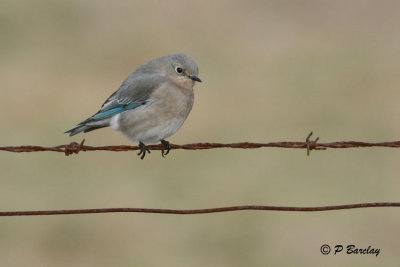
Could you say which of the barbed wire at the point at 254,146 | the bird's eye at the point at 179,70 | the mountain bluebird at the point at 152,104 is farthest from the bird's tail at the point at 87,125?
the barbed wire at the point at 254,146

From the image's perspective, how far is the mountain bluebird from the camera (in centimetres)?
1023

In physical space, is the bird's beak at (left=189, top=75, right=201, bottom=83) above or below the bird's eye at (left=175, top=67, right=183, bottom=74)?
below

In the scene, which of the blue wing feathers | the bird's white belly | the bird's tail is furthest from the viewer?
the blue wing feathers

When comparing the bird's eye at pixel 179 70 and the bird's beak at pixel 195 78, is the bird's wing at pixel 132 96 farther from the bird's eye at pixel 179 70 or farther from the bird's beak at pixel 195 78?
the bird's beak at pixel 195 78

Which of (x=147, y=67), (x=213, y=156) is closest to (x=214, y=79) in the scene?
(x=213, y=156)

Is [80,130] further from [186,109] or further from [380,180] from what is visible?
[380,180]

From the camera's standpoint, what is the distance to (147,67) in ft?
35.3

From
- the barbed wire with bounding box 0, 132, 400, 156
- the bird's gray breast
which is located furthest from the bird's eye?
the barbed wire with bounding box 0, 132, 400, 156

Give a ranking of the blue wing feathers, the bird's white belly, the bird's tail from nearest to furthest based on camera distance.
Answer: the bird's tail
the bird's white belly
the blue wing feathers

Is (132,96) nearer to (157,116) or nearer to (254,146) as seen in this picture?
(157,116)

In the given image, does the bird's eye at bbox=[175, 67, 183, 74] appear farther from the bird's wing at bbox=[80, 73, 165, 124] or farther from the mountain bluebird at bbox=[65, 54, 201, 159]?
A: the bird's wing at bbox=[80, 73, 165, 124]

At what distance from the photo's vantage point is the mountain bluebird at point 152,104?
10.2 m

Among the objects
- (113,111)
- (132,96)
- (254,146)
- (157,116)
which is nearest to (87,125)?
(113,111)

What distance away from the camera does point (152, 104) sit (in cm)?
1039
